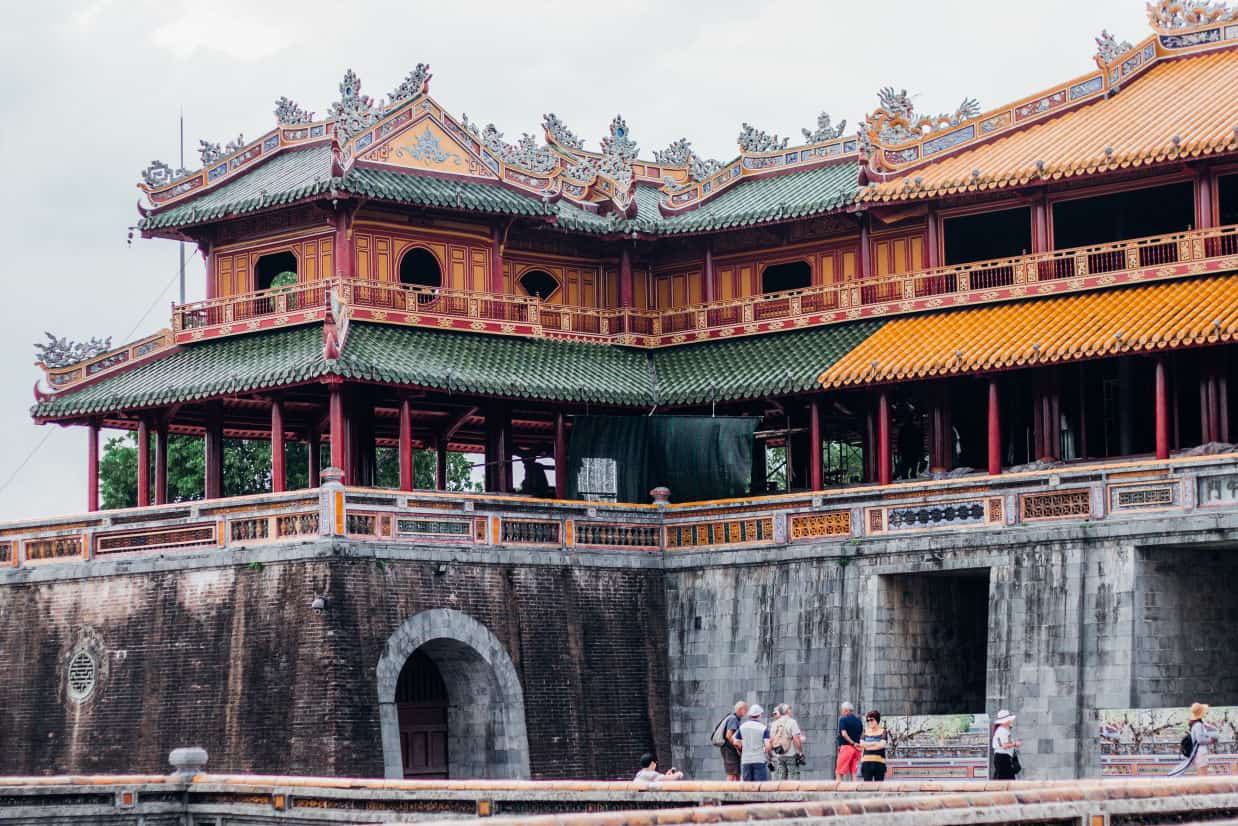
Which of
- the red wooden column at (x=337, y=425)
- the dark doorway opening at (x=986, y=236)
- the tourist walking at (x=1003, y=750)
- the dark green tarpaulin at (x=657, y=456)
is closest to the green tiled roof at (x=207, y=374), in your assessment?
the red wooden column at (x=337, y=425)

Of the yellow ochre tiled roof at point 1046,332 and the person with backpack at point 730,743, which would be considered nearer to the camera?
the person with backpack at point 730,743

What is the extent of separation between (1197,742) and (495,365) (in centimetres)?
1624

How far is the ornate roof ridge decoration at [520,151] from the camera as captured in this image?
4262cm

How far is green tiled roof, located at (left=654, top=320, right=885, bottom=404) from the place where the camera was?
4109cm

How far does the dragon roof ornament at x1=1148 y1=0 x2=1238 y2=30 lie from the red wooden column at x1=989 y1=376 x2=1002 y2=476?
795 cm

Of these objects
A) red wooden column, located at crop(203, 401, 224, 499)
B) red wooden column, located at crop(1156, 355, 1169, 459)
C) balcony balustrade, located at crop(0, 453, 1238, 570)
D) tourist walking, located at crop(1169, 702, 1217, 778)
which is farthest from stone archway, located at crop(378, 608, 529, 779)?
tourist walking, located at crop(1169, 702, 1217, 778)

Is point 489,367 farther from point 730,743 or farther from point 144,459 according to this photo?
point 730,743

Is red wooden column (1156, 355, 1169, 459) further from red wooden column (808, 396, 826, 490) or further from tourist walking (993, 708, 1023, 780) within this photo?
tourist walking (993, 708, 1023, 780)

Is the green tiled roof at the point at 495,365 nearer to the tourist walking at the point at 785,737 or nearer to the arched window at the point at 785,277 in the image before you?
the arched window at the point at 785,277

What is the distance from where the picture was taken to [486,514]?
3809 cm

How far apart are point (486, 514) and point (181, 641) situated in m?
5.30

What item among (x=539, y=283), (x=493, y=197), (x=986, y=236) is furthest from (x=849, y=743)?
(x=539, y=283)

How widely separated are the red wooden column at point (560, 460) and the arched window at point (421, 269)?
3.33m

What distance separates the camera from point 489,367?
133ft
